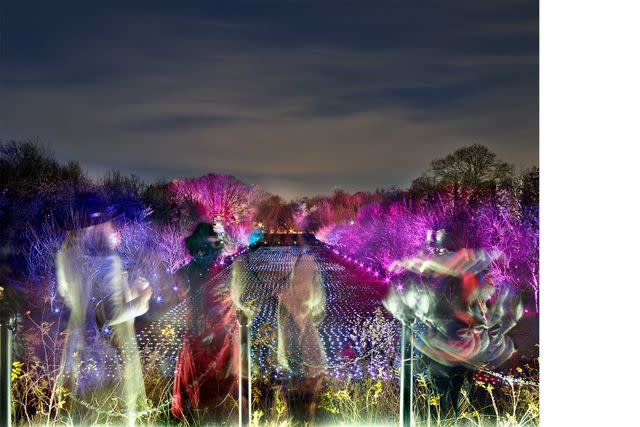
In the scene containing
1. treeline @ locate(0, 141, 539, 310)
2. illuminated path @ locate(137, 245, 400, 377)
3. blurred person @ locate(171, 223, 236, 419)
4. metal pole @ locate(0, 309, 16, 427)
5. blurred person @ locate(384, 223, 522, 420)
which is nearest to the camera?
metal pole @ locate(0, 309, 16, 427)

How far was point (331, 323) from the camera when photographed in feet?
18.6

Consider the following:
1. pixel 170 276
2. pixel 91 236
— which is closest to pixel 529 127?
pixel 91 236

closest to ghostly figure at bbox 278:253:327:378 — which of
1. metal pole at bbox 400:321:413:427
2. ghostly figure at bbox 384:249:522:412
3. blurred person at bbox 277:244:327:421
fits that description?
blurred person at bbox 277:244:327:421

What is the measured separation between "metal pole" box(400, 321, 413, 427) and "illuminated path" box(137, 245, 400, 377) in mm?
167

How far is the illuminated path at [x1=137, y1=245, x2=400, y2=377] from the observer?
11.0 feet

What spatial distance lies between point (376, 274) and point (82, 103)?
6.93 m

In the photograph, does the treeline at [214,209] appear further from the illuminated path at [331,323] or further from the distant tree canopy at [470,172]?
the illuminated path at [331,323]

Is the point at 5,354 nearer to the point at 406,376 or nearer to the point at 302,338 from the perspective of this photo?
the point at 406,376

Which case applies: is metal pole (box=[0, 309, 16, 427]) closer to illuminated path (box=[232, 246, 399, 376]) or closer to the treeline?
illuminated path (box=[232, 246, 399, 376])

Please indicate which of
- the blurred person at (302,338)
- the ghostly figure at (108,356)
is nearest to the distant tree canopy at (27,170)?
the ghostly figure at (108,356)

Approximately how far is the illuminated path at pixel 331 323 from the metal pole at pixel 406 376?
6.6 inches
